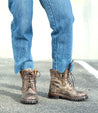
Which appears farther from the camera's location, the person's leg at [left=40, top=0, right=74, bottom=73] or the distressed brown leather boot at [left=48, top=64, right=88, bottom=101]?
the distressed brown leather boot at [left=48, top=64, right=88, bottom=101]

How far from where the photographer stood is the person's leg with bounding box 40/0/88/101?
3.26 metres

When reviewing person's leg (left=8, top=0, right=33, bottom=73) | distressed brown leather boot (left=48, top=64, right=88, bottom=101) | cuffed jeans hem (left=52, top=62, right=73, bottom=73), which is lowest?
distressed brown leather boot (left=48, top=64, right=88, bottom=101)

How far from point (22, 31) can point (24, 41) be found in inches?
3.9

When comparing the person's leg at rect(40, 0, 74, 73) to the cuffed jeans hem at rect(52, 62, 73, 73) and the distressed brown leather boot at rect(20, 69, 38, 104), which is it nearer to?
the cuffed jeans hem at rect(52, 62, 73, 73)

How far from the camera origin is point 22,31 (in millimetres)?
3299

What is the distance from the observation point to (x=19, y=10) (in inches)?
129

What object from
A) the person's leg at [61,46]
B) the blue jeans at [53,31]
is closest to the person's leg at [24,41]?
the blue jeans at [53,31]

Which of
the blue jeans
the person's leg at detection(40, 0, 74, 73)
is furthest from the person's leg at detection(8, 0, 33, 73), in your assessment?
the person's leg at detection(40, 0, 74, 73)

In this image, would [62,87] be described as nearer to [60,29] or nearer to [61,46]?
[61,46]

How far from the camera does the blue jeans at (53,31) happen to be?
326 centimetres

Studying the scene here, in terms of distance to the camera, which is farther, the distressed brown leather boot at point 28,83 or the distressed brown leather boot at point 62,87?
the distressed brown leather boot at point 62,87

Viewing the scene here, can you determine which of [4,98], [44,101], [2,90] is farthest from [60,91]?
[2,90]

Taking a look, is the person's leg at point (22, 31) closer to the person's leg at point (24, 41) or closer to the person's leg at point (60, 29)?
the person's leg at point (24, 41)

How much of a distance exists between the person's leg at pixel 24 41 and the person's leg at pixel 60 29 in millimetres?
173
